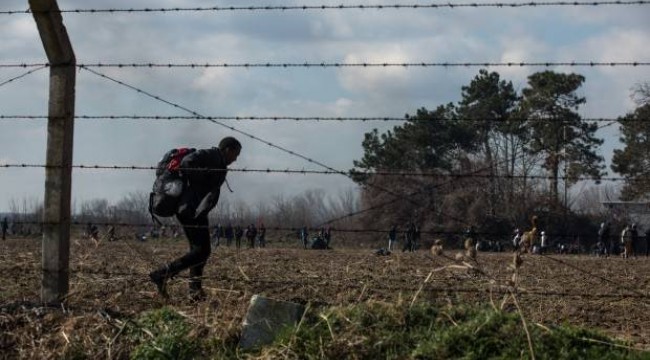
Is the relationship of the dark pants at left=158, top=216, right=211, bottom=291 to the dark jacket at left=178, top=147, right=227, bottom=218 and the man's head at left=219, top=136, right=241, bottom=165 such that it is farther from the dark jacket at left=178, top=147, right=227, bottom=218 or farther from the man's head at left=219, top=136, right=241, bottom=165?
the man's head at left=219, top=136, right=241, bottom=165

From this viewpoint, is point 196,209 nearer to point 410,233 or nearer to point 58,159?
point 58,159

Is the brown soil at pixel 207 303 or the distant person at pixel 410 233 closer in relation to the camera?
the brown soil at pixel 207 303

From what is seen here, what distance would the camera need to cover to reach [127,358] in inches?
238

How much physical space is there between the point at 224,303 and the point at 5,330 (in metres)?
1.45

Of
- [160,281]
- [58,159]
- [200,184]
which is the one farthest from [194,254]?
[58,159]

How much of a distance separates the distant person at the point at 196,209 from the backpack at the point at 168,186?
0.05m

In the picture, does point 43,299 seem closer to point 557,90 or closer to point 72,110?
point 72,110

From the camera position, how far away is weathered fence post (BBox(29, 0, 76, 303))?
6836mm

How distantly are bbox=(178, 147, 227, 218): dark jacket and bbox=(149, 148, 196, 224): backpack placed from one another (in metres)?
0.05

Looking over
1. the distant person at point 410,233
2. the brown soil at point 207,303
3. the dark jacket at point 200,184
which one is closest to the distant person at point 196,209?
the dark jacket at point 200,184

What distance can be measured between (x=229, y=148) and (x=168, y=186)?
29.3 inches

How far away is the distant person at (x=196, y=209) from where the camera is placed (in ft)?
25.3

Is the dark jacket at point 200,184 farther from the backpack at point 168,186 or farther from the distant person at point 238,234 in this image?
the distant person at point 238,234

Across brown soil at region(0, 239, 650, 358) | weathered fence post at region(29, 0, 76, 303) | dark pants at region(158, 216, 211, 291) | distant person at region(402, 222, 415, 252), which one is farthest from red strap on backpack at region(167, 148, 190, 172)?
distant person at region(402, 222, 415, 252)
